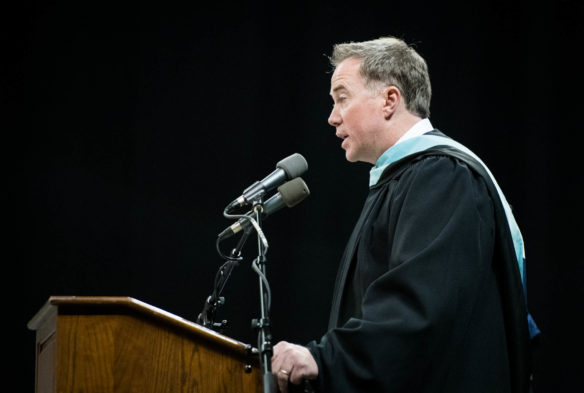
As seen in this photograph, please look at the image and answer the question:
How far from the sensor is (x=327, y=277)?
149 inches

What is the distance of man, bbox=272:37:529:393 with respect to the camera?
1.59 m

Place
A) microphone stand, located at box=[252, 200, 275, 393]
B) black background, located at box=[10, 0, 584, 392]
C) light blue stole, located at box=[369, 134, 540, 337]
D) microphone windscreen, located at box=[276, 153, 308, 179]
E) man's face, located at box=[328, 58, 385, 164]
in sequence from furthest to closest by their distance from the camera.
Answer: black background, located at box=[10, 0, 584, 392], man's face, located at box=[328, 58, 385, 164], microphone windscreen, located at box=[276, 153, 308, 179], light blue stole, located at box=[369, 134, 540, 337], microphone stand, located at box=[252, 200, 275, 393]

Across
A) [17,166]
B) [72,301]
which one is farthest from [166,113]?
[72,301]

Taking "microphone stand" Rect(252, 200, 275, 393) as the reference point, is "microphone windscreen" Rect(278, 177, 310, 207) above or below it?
above

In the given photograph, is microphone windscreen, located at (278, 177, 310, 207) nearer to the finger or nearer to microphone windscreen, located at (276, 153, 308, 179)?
microphone windscreen, located at (276, 153, 308, 179)

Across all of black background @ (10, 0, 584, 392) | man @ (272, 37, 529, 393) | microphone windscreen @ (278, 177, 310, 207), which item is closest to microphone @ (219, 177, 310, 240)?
microphone windscreen @ (278, 177, 310, 207)

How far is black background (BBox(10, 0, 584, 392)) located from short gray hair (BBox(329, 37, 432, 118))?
5.15 feet

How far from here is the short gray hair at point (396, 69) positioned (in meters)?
2.26

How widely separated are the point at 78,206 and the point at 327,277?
1.42 m

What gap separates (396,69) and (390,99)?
11 cm

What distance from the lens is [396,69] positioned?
227 centimetres

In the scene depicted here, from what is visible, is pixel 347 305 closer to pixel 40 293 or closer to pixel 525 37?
pixel 40 293

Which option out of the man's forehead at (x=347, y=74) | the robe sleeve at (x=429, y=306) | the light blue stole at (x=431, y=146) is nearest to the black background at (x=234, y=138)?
the man's forehead at (x=347, y=74)

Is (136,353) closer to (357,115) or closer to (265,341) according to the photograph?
(265,341)
